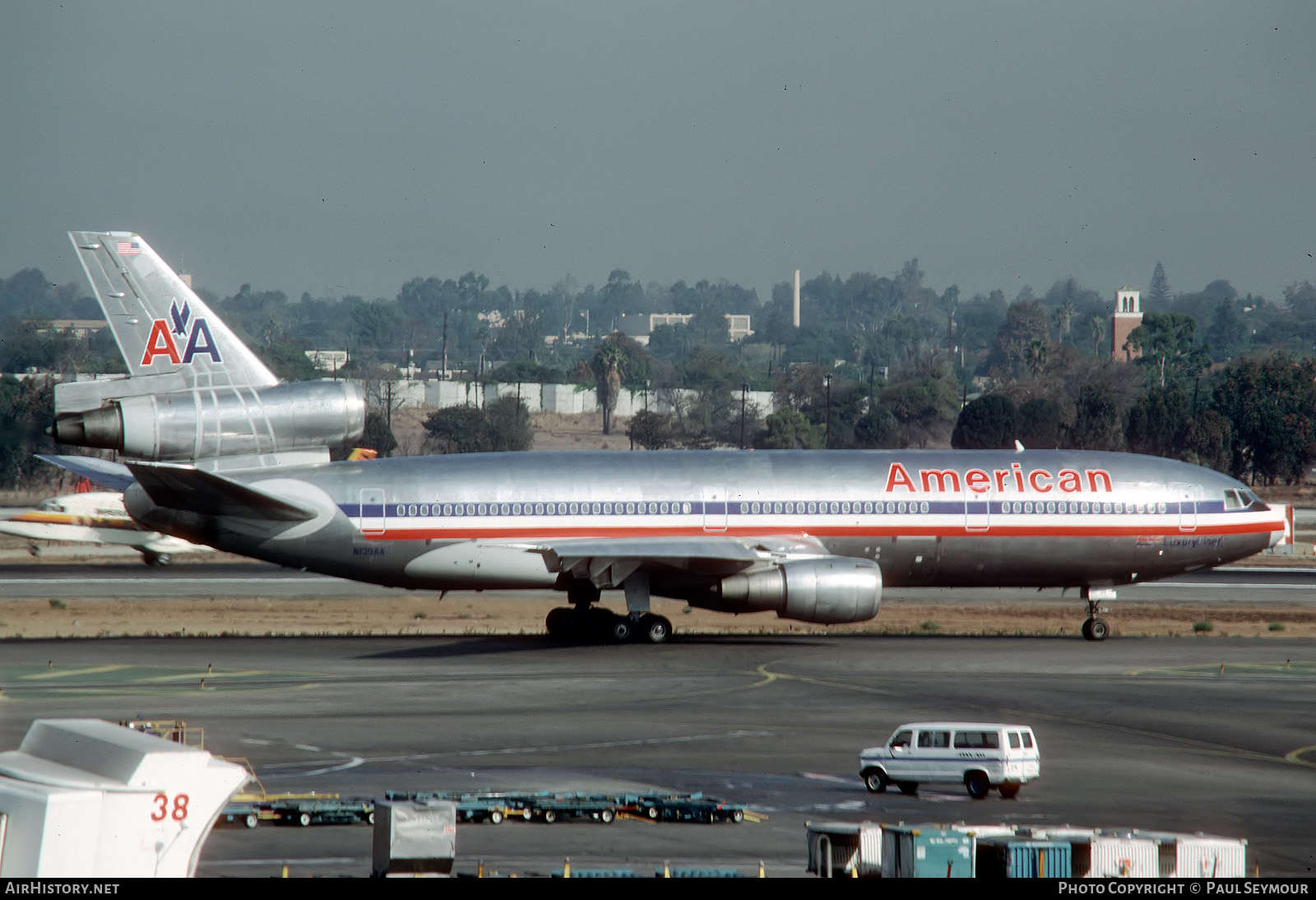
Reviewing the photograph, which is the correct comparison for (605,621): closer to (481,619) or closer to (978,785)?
(481,619)

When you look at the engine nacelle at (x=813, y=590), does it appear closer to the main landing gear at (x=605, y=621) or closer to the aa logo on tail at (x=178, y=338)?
the main landing gear at (x=605, y=621)

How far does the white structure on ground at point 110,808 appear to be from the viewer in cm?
1127

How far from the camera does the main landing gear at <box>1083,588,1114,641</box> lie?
4703 centimetres

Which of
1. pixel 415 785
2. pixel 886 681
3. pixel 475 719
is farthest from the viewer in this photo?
pixel 886 681

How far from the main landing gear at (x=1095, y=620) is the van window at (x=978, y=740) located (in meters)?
24.0

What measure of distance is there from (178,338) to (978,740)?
26807 mm

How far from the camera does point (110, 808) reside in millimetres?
11461

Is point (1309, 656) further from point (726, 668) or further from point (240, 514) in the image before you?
point (240, 514)

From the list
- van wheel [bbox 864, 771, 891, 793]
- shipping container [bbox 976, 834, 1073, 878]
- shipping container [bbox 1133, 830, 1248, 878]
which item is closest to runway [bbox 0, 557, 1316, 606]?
van wheel [bbox 864, 771, 891, 793]

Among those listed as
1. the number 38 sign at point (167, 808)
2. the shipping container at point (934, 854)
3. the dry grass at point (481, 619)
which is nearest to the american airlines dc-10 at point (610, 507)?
the dry grass at point (481, 619)

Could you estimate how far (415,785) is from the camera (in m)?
24.3

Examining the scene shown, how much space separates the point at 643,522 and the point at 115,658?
15.8m

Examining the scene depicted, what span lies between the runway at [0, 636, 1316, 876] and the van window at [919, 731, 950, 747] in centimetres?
90
